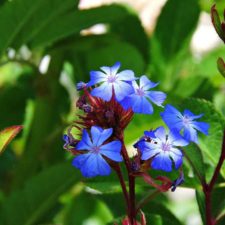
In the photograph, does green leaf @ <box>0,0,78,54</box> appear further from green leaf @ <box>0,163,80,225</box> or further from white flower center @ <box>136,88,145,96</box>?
white flower center @ <box>136,88,145,96</box>

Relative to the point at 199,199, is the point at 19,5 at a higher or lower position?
higher

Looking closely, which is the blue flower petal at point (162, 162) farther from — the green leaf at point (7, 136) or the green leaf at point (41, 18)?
the green leaf at point (41, 18)

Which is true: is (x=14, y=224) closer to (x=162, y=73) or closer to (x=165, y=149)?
(x=162, y=73)

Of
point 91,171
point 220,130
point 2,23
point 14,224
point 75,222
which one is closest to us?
point 91,171

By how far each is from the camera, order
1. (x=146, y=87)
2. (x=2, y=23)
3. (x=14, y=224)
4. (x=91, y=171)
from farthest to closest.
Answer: (x=14, y=224) → (x=2, y=23) → (x=146, y=87) → (x=91, y=171)

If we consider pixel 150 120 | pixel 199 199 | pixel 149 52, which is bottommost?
pixel 199 199

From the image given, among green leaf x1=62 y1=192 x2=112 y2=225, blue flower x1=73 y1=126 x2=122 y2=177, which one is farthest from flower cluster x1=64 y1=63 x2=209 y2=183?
green leaf x1=62 y1=192 x2=112 y2=225

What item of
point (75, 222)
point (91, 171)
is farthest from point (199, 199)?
point (75, 222)

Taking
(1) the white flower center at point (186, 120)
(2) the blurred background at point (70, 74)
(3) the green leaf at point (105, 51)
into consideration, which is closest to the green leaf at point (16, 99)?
(2) the blurred background at point (70, 74)
